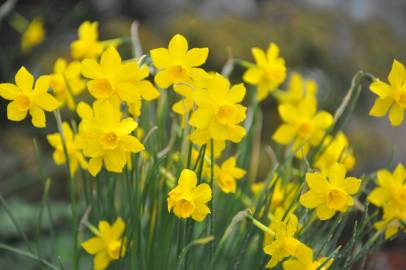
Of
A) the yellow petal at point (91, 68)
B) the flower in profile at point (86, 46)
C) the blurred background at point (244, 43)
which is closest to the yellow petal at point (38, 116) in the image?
the yellow petal at point (91, 68)

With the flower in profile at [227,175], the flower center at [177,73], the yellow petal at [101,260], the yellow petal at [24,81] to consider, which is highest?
the flower center at [177,73]

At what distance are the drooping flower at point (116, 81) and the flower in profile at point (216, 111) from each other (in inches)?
3.7

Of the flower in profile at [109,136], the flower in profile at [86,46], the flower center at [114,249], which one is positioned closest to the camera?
the flower in profile at [109,136]

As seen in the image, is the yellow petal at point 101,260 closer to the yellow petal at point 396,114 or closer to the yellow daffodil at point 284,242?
the yellow daffodil at point 284,242

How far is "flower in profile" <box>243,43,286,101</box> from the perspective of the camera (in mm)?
1519

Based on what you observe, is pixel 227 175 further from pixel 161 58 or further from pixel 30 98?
pixel 30 98

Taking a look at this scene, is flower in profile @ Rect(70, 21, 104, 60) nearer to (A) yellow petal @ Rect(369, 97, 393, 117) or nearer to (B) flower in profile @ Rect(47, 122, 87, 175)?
(B) flower in profile @ Rect(47, 122, 87, 175)

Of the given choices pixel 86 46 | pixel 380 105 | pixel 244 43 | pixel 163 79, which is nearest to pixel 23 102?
pixel 163 79

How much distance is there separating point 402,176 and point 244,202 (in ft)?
1.23

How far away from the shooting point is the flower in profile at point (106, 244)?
136cm

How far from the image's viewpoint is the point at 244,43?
362 cm

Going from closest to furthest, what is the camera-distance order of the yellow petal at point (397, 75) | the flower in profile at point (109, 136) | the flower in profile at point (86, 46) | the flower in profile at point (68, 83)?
1. the flower in profile at point (109, 136)
2. the yellow petal at point (397, 75)
3. the flower in profile at point (68, 83)
4. the flower in profile at point (86, 46)

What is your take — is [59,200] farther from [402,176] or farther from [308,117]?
[402,176]

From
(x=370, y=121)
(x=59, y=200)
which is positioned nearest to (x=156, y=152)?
(x=59, y=200)
